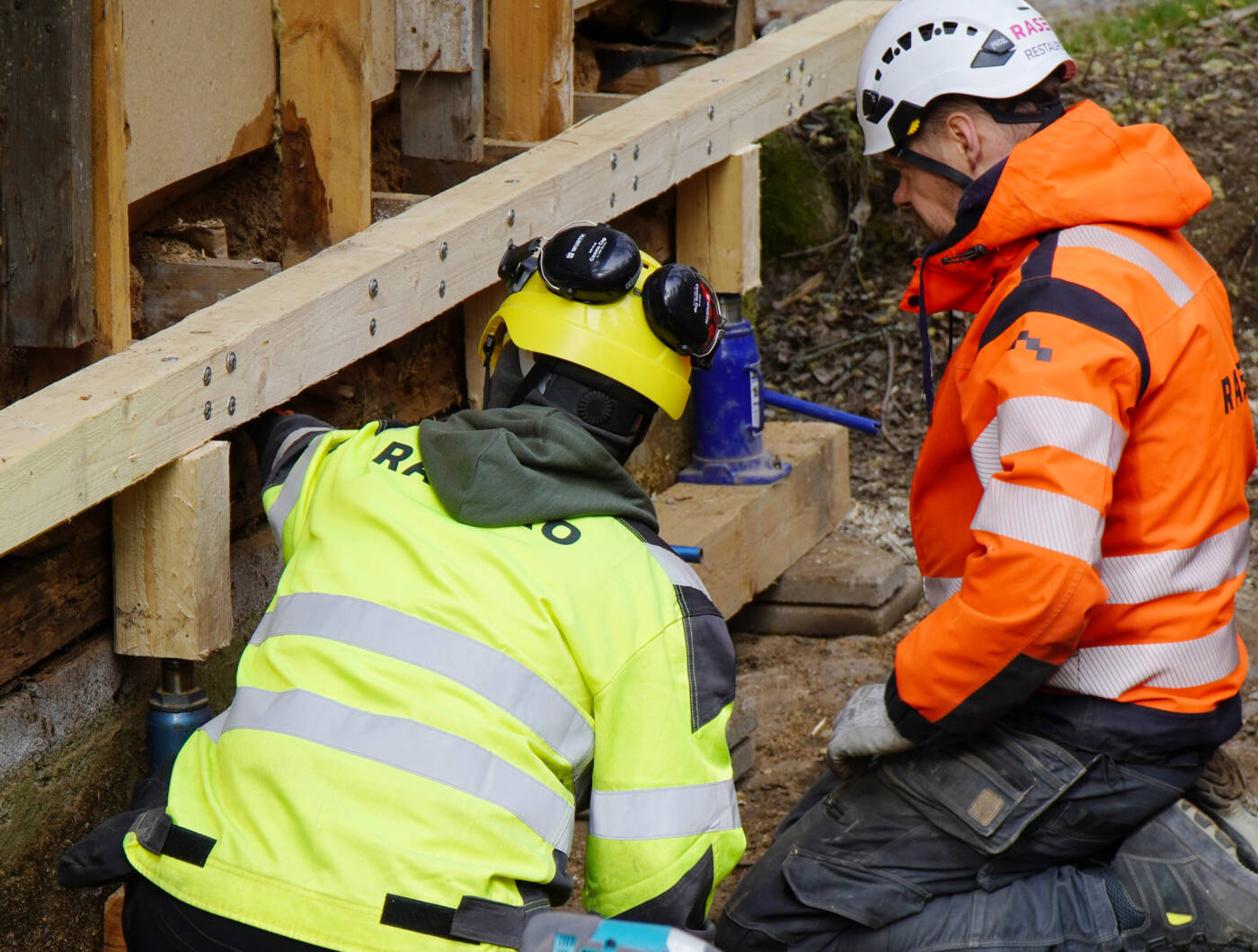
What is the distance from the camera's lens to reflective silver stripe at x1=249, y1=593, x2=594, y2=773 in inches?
86.5

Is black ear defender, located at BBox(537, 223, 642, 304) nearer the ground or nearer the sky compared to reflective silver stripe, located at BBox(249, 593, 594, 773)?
nearer the sky

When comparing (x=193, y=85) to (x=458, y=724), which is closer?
(x=458, y=724)

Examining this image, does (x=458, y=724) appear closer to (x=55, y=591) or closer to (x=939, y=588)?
(x=55, y=591)

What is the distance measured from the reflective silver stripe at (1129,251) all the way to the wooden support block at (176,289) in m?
1.68

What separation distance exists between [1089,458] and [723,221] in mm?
2458

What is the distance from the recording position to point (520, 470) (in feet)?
7.52

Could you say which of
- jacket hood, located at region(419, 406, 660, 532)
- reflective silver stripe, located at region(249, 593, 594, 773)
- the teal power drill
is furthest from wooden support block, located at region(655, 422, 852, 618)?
the teal power drill

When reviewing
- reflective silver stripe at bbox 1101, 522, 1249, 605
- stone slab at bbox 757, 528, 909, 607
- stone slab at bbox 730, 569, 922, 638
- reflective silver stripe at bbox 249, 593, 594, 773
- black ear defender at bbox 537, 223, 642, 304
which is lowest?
stone slab at bbox 730, 569, 922, 638

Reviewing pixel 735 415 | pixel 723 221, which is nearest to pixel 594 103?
pixel 723 221

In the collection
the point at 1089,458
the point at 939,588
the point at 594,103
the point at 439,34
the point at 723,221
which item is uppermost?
the point at 439,34

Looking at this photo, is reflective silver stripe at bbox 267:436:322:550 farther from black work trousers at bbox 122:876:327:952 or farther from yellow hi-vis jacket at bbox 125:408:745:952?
black work trousers at bbox 122:876:327:952

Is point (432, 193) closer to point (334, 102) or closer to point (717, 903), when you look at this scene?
point (334, 102)

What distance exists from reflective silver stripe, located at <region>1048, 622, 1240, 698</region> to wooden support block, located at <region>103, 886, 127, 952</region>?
1913 millimetres

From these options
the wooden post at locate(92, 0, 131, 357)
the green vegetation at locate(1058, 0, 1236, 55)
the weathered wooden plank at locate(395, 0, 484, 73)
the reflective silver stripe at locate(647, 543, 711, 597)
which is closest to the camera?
the reflective silver stripe at locate(647, 543, 711, 597)
